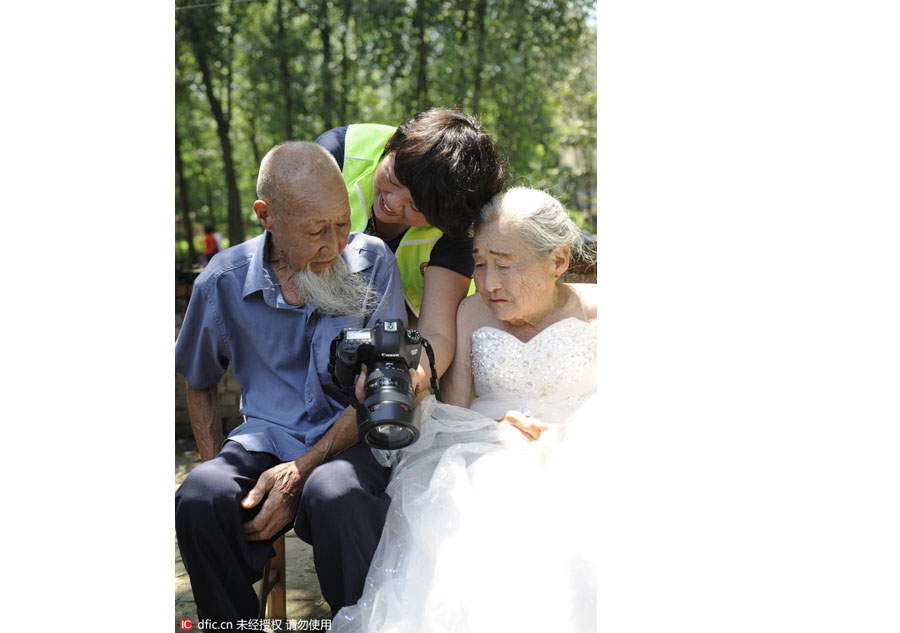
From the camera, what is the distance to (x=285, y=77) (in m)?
8.30

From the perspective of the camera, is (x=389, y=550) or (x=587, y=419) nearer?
(x=389, y=550)

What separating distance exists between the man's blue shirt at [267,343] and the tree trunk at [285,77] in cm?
607

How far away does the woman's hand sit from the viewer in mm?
2496

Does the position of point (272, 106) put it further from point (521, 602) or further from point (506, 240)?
point (521, 602)

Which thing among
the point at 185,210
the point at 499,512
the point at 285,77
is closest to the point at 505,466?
the point at 499,512

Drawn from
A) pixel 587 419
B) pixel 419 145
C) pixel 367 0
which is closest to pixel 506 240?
pixel 419 145

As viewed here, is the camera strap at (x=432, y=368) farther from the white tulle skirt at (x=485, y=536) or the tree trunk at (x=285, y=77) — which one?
the tree trunk at (x=285, y=77)

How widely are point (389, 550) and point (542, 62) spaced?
23.9 feet

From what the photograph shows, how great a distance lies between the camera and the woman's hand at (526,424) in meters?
2.50

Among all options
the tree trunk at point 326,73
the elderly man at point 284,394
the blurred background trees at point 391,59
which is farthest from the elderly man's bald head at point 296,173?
the tree trunk at point 326,73

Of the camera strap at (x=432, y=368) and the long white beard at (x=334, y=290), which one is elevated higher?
the long white beard at (x=334, y=290)

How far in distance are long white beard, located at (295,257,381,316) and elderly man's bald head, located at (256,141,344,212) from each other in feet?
0.80

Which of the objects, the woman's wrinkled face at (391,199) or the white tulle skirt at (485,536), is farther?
the woman's wrinkled face at (391,199)

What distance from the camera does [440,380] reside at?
278cm
